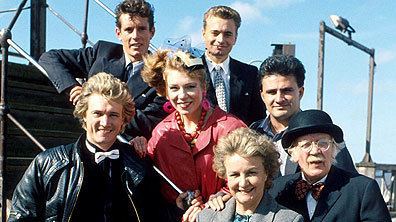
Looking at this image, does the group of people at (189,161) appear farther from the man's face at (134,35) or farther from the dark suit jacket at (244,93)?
the dark suit jacket at (244,93)

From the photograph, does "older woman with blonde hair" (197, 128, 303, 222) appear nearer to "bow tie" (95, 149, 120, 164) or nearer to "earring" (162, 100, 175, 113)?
"bow tie" (95, 149, 120, 164)

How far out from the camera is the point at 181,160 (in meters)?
3.39

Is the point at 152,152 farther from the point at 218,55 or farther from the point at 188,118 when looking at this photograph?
the point at 218,55

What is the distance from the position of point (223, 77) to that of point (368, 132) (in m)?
9.18

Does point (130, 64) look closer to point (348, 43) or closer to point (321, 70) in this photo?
point (321, 70)

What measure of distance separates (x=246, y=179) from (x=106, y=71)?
156cm

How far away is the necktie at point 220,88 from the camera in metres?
4.23

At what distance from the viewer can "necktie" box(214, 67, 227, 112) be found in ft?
13.9

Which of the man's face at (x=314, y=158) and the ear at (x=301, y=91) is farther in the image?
the ear at (x=301, y=91)

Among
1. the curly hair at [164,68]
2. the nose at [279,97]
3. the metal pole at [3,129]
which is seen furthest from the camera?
the metal pole at [3,129]

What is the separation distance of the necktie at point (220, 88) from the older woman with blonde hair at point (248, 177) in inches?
47.0

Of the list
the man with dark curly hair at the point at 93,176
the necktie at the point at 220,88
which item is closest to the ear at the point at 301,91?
the necktie at the point at 220,88

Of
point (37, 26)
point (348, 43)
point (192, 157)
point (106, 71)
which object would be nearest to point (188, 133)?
point (192, 157)

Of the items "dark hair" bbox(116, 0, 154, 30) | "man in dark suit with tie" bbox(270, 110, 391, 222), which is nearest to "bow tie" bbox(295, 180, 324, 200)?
"man in dark suit with tie" bbox(270, 110, 391, 222)
